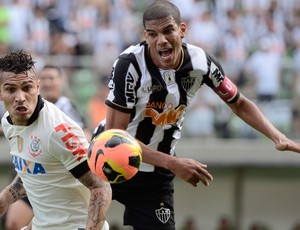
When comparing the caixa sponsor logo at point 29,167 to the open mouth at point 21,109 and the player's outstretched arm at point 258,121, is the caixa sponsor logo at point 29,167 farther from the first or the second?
the player's outstretched arm at point 258,121

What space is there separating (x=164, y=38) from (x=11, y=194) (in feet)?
5.72

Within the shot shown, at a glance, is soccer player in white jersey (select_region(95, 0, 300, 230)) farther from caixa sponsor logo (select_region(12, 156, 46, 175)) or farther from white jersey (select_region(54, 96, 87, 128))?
white jersey (select_region(54, 96, 87, 128))

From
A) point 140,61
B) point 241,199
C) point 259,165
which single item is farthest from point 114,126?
point 241,199

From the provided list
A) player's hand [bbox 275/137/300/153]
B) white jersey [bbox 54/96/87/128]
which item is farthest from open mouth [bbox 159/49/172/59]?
white jersey [bbox 54/96/87/128]

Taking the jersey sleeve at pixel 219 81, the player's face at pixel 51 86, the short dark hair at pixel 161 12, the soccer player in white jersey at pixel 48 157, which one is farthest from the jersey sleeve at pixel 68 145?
the player's face at pixel 51 86

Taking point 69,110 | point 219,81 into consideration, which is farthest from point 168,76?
point 69,110

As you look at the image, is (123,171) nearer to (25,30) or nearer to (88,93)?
(88,93)

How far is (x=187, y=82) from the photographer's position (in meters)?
7.59

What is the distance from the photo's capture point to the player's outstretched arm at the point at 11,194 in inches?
285

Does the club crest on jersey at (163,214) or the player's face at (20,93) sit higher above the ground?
the player's face at (20,93)

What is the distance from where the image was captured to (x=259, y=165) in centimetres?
1567

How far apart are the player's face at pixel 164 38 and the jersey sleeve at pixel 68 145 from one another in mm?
1090

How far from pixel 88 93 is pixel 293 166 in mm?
3800

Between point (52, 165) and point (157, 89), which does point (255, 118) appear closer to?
point (157, 89)
